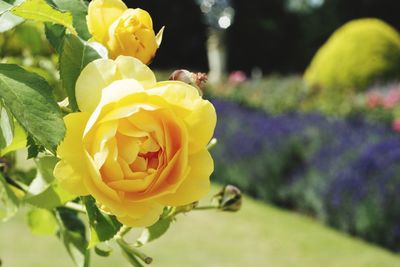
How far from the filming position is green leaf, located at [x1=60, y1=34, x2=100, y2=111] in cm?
46

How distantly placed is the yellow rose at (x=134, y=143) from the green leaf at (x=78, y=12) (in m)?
0.10

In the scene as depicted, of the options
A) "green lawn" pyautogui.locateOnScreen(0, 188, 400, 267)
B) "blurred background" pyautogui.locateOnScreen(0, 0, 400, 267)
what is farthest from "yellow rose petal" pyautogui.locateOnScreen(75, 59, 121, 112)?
"green lawn" pyautogui.locateOnScreen(0, 188, 400, 267)

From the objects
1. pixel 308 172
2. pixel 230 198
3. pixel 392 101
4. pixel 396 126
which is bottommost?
pixel 308 172

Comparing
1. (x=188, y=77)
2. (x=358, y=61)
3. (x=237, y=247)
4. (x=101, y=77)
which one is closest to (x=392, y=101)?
(x=237, y=247)

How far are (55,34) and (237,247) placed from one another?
5198mm

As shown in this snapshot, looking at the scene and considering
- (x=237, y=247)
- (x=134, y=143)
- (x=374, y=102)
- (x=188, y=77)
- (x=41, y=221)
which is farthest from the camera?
(x=374, y=102)

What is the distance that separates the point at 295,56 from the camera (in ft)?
65.0

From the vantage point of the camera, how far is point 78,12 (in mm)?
523

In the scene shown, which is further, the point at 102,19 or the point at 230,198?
the point at 230,198

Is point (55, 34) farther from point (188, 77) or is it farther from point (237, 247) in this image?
point (237, 247)

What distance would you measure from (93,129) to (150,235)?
1.20 feet

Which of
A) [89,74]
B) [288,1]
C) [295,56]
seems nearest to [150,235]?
[89,74]

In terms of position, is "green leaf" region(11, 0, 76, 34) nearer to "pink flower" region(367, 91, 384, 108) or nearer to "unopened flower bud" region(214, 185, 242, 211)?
"unopened flower bud" region(214, 185, 242, 211)

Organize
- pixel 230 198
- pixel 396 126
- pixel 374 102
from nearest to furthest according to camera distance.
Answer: pixel 230 198 → pixel 396 126 → pixel 374 102
